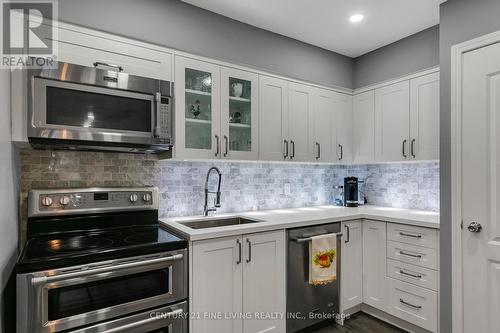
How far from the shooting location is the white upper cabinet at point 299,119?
2734 millimetres

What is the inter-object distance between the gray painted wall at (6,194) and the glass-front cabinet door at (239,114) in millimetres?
1311

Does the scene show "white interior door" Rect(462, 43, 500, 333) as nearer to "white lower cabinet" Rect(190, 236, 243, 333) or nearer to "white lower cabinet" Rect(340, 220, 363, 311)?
"white lower cabinet" Rect(340, 220, 363, 311)

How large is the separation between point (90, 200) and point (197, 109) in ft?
3.20

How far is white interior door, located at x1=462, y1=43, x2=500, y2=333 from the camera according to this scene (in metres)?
1.87

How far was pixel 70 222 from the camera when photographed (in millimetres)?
1853

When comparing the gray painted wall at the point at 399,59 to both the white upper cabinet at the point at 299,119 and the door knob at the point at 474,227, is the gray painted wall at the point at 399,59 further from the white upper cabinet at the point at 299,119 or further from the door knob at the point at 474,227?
the door knob at the point at 474,227

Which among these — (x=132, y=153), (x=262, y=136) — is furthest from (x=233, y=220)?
(x=132, y=153)

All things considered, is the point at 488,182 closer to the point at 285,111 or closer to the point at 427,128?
the point at 427,128

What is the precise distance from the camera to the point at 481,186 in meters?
1.93

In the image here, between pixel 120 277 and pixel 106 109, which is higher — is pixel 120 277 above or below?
below

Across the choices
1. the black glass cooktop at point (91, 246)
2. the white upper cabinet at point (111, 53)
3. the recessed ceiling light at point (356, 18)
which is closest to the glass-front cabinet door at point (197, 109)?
the white upper cabinet at point (111, 53)

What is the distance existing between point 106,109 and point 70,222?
2.48 feet

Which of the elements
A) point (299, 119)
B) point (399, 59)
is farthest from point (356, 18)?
point (299, 119)

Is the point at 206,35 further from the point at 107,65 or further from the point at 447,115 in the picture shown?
the point at 447,115
